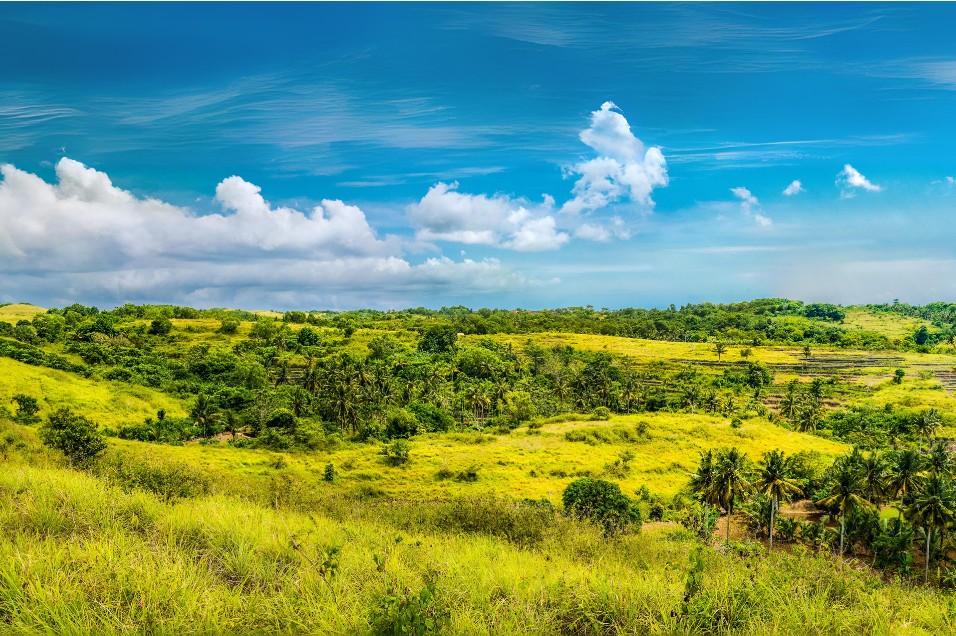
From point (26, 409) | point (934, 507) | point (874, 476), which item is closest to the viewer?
point (934, 507)

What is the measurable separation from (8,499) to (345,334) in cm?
12098

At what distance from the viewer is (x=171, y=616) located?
180 inches

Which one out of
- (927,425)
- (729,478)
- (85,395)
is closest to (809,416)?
(927,425)

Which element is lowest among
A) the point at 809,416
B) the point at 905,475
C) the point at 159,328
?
the point at 809,416

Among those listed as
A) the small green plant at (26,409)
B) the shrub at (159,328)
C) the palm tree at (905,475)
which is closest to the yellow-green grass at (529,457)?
the small green plant at (26,409)

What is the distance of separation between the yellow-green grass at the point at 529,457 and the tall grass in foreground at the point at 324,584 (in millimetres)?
34445

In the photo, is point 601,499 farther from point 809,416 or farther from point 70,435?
point 809,416

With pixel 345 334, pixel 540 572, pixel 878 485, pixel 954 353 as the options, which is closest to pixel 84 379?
pixel 345 334

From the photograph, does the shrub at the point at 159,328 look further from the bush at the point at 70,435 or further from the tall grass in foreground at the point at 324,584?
the tall grass in foreground at the point at 324,584

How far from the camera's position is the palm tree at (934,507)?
33531 mm

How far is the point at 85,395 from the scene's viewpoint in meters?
64.3

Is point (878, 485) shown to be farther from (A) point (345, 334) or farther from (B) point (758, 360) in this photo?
(A) point (345, 334)

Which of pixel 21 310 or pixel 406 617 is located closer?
pixel 406 617

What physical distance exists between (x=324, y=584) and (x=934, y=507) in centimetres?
4265
